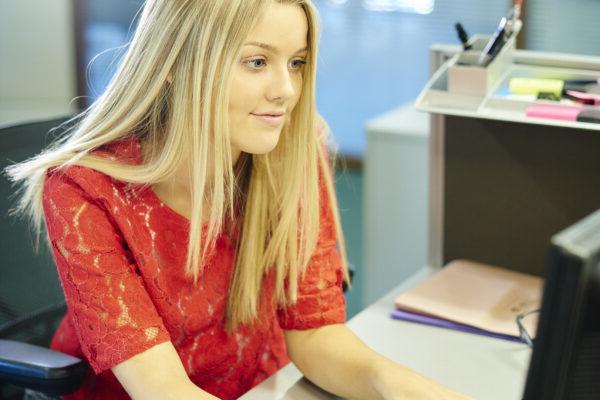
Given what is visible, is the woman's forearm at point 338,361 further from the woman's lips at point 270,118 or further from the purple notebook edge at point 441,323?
the woman's lips at point 270,118

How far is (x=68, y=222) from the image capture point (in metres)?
1.10

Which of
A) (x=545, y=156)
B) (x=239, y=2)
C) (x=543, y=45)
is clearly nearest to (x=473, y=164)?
(x=545, y=156)

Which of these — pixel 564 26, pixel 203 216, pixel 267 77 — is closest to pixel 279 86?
pixel 267 77

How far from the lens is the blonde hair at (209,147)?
1060 millimetres

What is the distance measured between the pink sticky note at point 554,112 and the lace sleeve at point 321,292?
34 centimetres

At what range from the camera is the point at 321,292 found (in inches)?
50.6

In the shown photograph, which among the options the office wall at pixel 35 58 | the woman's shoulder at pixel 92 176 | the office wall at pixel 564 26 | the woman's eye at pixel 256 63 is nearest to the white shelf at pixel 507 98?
the woman's eye at pixel 256 63

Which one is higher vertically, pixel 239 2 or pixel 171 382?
pixel 239 2

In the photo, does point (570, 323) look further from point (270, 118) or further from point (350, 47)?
point (350, 47)

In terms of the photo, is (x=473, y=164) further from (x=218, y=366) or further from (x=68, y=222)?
(x=68, y=222)

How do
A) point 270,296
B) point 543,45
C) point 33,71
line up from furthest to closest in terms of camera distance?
1. point 33,71
2. point 543,45
3. point 270,296

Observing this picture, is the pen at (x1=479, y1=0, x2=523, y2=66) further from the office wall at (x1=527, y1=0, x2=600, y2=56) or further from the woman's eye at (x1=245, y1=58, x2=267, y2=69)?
the office wall at (x1=527, y1=0, x2=600, y2=56)

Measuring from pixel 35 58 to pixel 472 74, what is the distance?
2542 mm

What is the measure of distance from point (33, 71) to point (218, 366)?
8.13 ft
